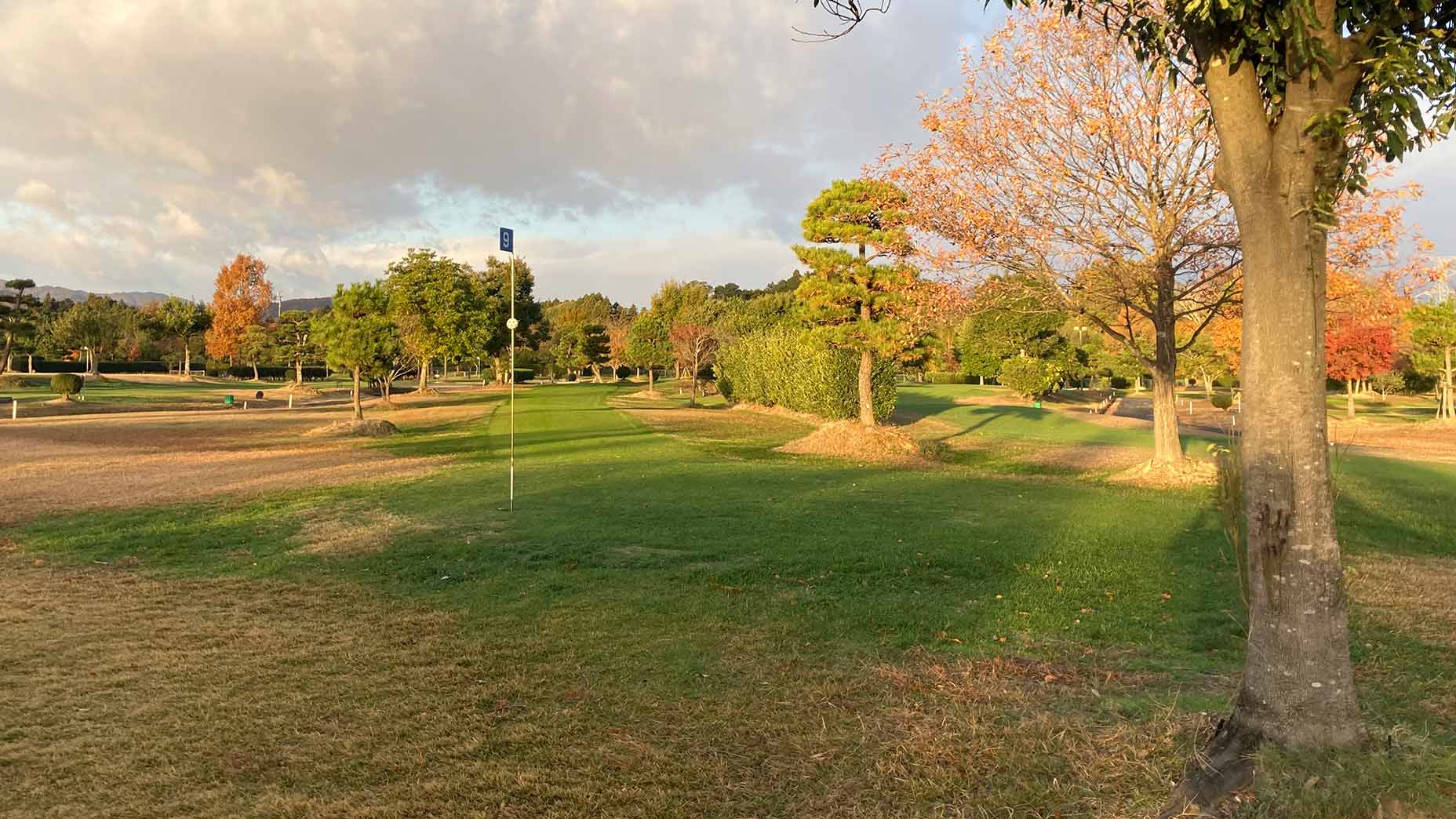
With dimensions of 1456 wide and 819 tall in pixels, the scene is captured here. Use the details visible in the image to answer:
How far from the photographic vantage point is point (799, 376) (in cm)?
3256

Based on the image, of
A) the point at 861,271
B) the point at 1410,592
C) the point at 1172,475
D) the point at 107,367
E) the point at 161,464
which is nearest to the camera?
the point at 1410,592

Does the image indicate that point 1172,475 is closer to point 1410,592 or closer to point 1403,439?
point 1410,592

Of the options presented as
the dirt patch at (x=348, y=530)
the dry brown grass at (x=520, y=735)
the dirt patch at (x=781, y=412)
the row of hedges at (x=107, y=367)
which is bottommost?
the dirt patch at (x=348, y=530)

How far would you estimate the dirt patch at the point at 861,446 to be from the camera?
20.5 m

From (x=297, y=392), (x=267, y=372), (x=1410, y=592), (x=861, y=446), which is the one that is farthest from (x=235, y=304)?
(x=1410, y=592)

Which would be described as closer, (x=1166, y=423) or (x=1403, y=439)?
(x=1166, y=423)

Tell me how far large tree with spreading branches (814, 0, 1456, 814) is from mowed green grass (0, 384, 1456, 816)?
0.85 ft

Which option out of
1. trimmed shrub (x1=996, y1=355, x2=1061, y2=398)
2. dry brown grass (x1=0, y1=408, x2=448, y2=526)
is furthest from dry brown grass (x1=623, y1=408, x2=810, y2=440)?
trimmed shrub (x1=996, y1=355, x2=1061, y2=398)

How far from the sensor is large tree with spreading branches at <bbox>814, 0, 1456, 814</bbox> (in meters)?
3.15

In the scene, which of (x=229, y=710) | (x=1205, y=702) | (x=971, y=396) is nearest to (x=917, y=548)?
(x=1205, y=702)

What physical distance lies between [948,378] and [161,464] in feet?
225

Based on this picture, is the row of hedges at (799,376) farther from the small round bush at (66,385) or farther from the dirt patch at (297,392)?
the small round bush at (66,385)

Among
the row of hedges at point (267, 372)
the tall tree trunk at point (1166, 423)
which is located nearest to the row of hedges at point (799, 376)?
the tall tree trunk at point (1166, 423)

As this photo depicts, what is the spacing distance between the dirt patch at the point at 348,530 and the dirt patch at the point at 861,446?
39.2 feet
